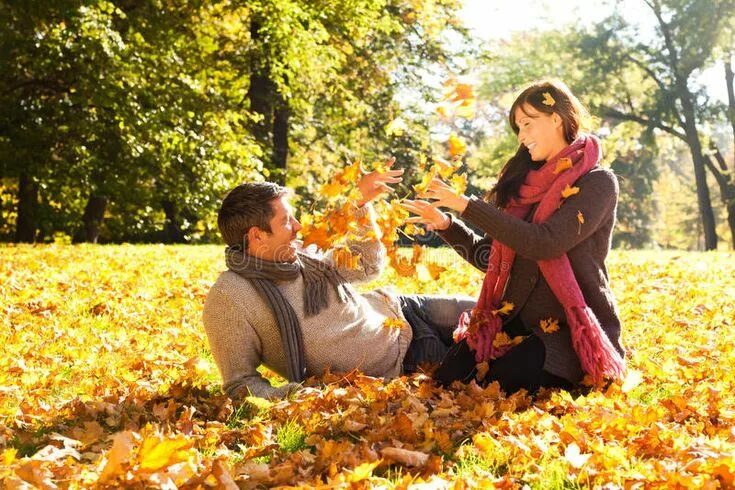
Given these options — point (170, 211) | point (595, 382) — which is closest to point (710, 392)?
point (595, 382)

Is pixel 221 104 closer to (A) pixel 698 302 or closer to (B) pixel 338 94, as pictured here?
(B) pixel 338 94

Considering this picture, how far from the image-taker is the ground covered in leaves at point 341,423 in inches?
107

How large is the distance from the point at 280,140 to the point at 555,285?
17.0 m

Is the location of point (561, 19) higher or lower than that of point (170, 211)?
higher

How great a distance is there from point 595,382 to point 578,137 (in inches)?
48.2

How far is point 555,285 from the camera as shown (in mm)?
3918

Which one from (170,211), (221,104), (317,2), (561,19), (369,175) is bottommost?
(170,211)

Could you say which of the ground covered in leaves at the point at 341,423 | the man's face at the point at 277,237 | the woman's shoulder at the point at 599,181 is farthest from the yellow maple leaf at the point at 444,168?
the ground covered in leaves at the point at 341,423

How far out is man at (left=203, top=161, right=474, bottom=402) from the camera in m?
3.98

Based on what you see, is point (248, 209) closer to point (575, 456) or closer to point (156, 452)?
point (156, 452)

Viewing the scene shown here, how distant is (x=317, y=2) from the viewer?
16984 millimetres

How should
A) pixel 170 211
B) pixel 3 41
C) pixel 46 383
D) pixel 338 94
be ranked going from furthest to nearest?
pixel 170 211 < pixel 338 94 < pixel 3 41 < pixel 46 383

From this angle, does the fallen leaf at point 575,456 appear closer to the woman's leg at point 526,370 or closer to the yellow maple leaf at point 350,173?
the woman's leg at point 526,370

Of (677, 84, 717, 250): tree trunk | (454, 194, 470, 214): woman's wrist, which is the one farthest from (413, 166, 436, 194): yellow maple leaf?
(677, 84, 717, 250): tree trunk
